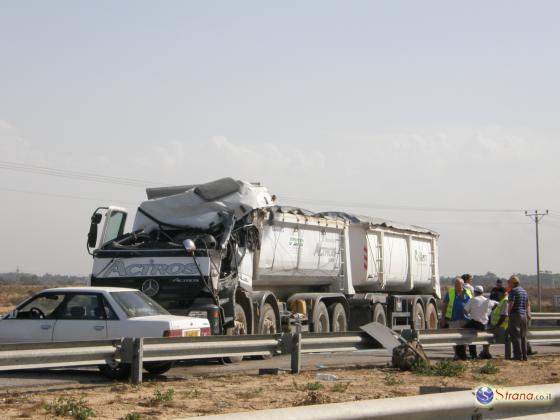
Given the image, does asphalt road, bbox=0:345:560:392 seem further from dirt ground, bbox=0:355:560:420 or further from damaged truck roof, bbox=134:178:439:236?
damaged truck roof, bbox=134:178:439:236

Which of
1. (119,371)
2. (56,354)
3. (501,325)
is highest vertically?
(501,325)

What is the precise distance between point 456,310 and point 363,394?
7.87m

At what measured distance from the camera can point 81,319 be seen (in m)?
14.1

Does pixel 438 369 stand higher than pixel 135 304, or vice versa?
pixel 135 304

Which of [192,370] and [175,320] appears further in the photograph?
[192,370]

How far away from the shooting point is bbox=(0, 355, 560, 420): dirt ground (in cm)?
991

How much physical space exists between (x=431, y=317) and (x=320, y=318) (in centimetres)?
901

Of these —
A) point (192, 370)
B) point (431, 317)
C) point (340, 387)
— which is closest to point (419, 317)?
point (431, 317)

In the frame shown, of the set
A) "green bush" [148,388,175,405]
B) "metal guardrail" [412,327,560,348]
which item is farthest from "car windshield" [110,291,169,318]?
"metal guardrail" [412,327,560,348]

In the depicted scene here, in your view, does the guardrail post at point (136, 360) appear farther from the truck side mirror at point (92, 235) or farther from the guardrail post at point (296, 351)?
the truck side mirror at point (92, 235)

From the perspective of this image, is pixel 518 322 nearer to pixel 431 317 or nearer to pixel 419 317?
pixel 419 317

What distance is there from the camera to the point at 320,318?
74.6ft

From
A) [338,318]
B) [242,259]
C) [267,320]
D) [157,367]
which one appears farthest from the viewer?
[338,318]

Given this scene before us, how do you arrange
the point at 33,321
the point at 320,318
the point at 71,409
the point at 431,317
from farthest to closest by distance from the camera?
the point at 431,317 < the point at 320,318 < the point at 33,321 < the point at 71,409
